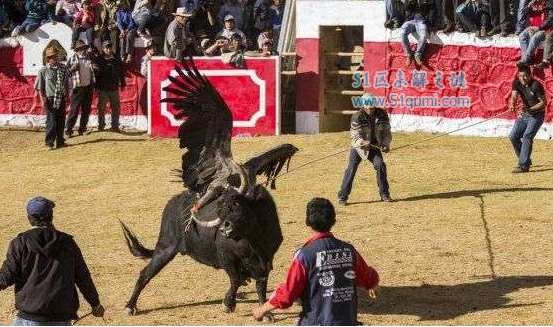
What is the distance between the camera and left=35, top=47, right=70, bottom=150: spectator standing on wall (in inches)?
984

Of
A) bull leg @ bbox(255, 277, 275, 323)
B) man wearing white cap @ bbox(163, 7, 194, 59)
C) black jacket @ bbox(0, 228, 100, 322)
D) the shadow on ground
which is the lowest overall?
the shadow on ground

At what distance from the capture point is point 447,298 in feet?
44.6

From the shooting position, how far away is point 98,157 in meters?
24.8

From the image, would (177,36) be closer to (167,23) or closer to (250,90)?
(167,23)

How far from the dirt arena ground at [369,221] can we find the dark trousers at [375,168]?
26 cm

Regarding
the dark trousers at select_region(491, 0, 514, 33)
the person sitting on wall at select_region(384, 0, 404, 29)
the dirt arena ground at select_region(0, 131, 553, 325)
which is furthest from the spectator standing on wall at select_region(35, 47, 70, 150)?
the dark trousers at select_region(491, 0, 514, 33)

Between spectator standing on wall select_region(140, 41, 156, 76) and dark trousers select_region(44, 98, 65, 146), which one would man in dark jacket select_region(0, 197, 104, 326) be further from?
spectator standing on wall select_region(140, 41, 156, 76)

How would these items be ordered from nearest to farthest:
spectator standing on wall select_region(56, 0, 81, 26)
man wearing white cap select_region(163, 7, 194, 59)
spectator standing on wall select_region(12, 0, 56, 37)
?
man wearing white cap select_region(163, 7, 194, 59) < spectator standing on wall select_region(12, 0, 56, 37) < spectator standing on wall select_region(56, 0, 81, 26)

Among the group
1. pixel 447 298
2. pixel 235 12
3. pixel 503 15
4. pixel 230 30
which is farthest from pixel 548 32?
pixel 447 298

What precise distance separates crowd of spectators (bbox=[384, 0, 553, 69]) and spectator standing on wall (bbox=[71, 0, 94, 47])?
6.14m

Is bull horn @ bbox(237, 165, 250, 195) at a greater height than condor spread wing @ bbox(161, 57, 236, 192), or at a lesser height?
lesser

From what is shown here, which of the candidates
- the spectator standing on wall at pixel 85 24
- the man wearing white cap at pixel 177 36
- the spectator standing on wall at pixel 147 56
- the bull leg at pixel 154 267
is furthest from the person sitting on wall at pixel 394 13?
the bull leg at pixel 154 267

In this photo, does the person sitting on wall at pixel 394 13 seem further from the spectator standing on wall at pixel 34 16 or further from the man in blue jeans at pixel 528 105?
the spectator standing on wall at pixel 34 16

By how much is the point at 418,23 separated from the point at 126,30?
6.10 m
